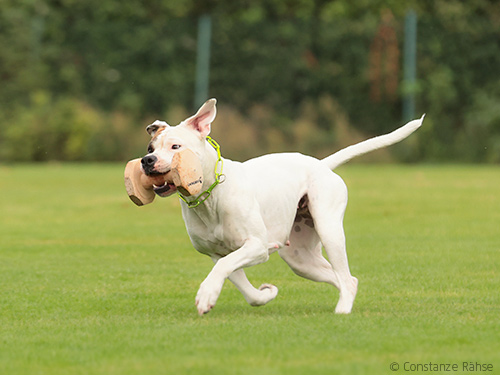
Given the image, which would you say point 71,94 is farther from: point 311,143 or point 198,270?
point 198,270

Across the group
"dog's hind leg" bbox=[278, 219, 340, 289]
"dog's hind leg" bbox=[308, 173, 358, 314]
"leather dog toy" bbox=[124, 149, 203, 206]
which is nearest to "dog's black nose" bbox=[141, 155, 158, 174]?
"leather dog toy" bbox=[124, 149, 203, 206]

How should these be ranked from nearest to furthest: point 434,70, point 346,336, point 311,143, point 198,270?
point 346,336 < point 198,270 < point 311,143 < point 434,70

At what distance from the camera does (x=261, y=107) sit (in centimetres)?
3531

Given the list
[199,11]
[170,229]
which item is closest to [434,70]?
[199,11]

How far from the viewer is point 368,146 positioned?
27.8ft

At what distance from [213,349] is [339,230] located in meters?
2.09

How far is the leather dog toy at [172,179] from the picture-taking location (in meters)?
6.71

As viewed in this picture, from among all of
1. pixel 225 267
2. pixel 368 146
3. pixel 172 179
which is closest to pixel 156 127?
pixel 172 179

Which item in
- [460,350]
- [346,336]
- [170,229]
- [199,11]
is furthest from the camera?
[199,11]

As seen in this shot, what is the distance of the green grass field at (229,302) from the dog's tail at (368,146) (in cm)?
113

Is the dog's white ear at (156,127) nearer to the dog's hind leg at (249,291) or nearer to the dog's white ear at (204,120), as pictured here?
the dog's white ear at (204,120)

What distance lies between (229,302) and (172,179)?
189cm

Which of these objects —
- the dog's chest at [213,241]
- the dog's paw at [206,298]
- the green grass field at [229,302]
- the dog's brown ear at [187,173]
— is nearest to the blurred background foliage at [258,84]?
the green grass field at [229,302]

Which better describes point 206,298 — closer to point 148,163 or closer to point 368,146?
point 148,163
